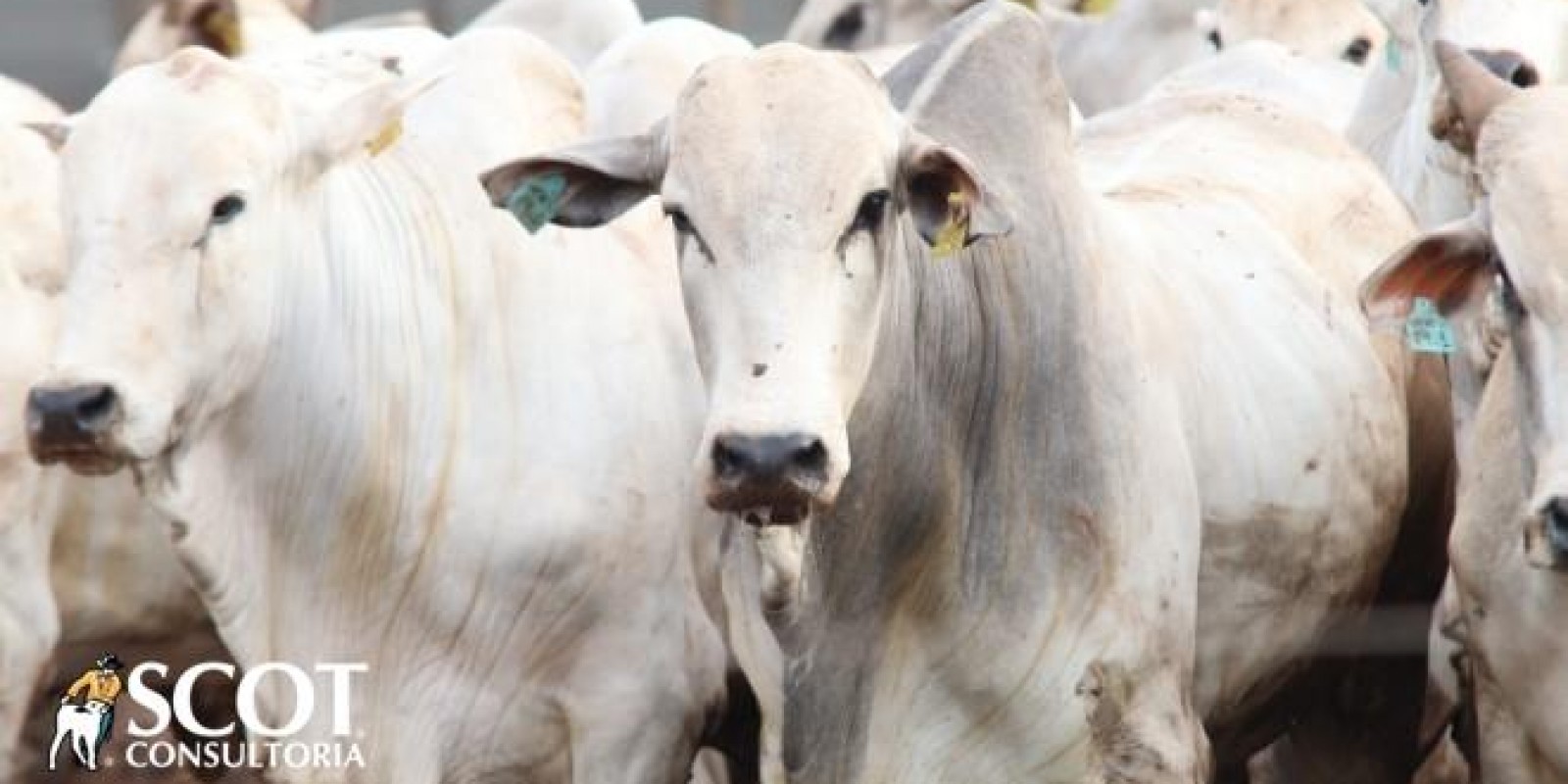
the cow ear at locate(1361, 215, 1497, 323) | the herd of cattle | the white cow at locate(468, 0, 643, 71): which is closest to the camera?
the herd of cattle

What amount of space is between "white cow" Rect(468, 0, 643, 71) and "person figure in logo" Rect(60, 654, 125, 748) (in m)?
1.91

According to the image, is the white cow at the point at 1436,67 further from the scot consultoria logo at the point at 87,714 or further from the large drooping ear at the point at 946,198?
the scot consultoria logo at the point at 87,714

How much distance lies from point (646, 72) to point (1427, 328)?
1.72 m

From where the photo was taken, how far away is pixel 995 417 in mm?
5922

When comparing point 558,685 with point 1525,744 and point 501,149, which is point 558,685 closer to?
point 501,149

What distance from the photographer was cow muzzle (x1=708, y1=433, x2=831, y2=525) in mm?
5148

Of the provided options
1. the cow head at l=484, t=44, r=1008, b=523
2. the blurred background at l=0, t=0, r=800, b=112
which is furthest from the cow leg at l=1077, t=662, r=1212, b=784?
the blurred background at l=0, t=0, r=800, b=112

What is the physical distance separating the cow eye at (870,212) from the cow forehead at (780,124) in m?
0.03

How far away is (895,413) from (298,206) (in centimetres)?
107

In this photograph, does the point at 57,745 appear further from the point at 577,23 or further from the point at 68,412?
the point at 577,23

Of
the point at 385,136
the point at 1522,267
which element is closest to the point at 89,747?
the point at 385,136

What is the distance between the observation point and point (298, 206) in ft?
20.7

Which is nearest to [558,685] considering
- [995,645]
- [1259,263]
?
[995,645]

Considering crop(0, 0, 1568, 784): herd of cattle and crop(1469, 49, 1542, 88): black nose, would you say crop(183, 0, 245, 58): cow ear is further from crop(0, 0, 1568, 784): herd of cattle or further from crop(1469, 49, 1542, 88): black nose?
crop(1469, 49, 1542, 88): black nose
